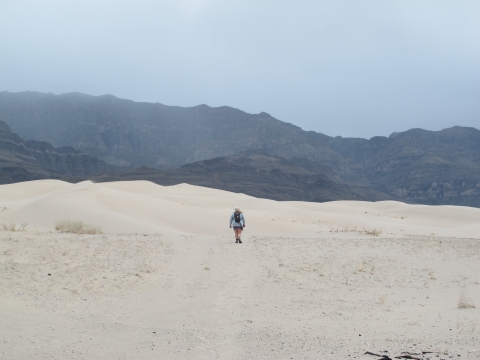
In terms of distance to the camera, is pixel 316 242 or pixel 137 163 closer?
pixel 316 242

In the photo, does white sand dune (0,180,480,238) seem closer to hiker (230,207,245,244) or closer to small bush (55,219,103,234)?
small bush (55,219,103,234)

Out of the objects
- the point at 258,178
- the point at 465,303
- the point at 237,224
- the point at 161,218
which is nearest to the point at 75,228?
the point at 237,224

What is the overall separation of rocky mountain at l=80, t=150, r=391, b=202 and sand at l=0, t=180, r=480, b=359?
302 ft

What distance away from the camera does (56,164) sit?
14288 cm

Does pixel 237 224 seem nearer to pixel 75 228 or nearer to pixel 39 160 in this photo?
pixel 75 228

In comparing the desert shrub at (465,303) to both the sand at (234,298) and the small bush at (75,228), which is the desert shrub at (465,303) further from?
the small bush at (75,228)

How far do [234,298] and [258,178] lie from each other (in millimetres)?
119920

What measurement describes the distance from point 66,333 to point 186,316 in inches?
77.1

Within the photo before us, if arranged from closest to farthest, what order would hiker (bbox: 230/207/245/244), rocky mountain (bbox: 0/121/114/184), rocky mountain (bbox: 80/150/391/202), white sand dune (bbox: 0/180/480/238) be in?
hiker (bbox: 230/207/245/244)
white sand dune (bbox: 0/180/480/238)
rocky mountain (bbox: 80/150/391/202)
rocky mountain (bbox: 0/121/114/184)

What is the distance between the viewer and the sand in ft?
21.0

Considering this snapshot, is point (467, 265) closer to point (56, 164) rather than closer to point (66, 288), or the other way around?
point (66, 288)

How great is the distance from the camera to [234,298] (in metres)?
9.34

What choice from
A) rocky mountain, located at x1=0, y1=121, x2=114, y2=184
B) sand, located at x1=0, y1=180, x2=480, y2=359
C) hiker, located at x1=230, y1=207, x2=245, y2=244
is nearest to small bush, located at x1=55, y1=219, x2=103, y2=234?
sand, located at x1=0, y1=180, x2=480, y2=359

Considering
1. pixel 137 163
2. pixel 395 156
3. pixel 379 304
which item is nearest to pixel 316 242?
pixel 379 304
